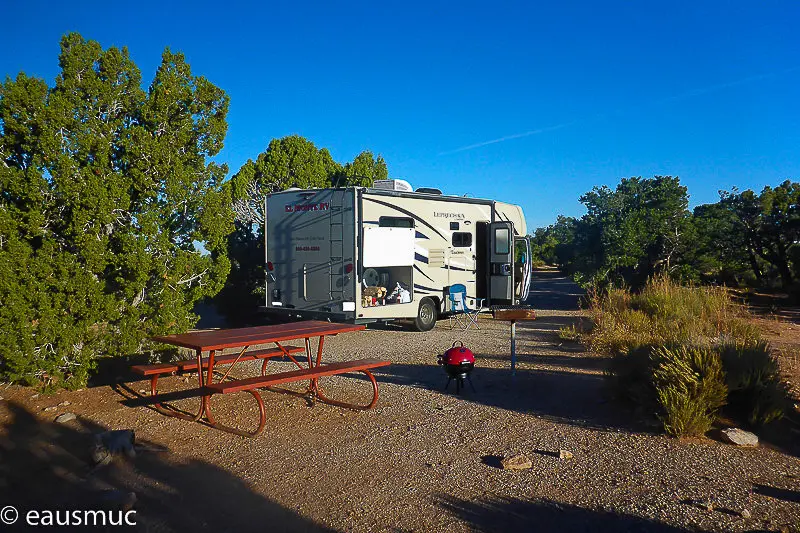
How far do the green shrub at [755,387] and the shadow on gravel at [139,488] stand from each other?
4225 mm

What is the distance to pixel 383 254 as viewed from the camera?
12.2 m

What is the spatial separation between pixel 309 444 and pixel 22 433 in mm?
2802

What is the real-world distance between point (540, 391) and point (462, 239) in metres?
6.88

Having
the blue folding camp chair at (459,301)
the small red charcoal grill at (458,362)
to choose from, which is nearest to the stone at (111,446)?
the small red charcoal grill at (458,362)

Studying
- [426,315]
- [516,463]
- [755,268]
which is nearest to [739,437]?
[516,463]

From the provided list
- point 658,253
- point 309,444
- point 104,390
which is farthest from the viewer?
point 658,253

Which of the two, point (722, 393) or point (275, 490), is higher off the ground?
point (722, 393)

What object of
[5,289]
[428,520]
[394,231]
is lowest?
[428,520]

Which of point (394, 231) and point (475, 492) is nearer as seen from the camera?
point (475, 492)

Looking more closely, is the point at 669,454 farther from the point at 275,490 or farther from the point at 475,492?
the point at 275,490

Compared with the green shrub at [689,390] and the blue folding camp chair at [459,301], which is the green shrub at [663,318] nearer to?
the green shrub at [689,390]

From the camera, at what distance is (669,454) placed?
5410mm

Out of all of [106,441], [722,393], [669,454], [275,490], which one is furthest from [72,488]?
[722,393]

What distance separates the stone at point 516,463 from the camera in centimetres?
516
